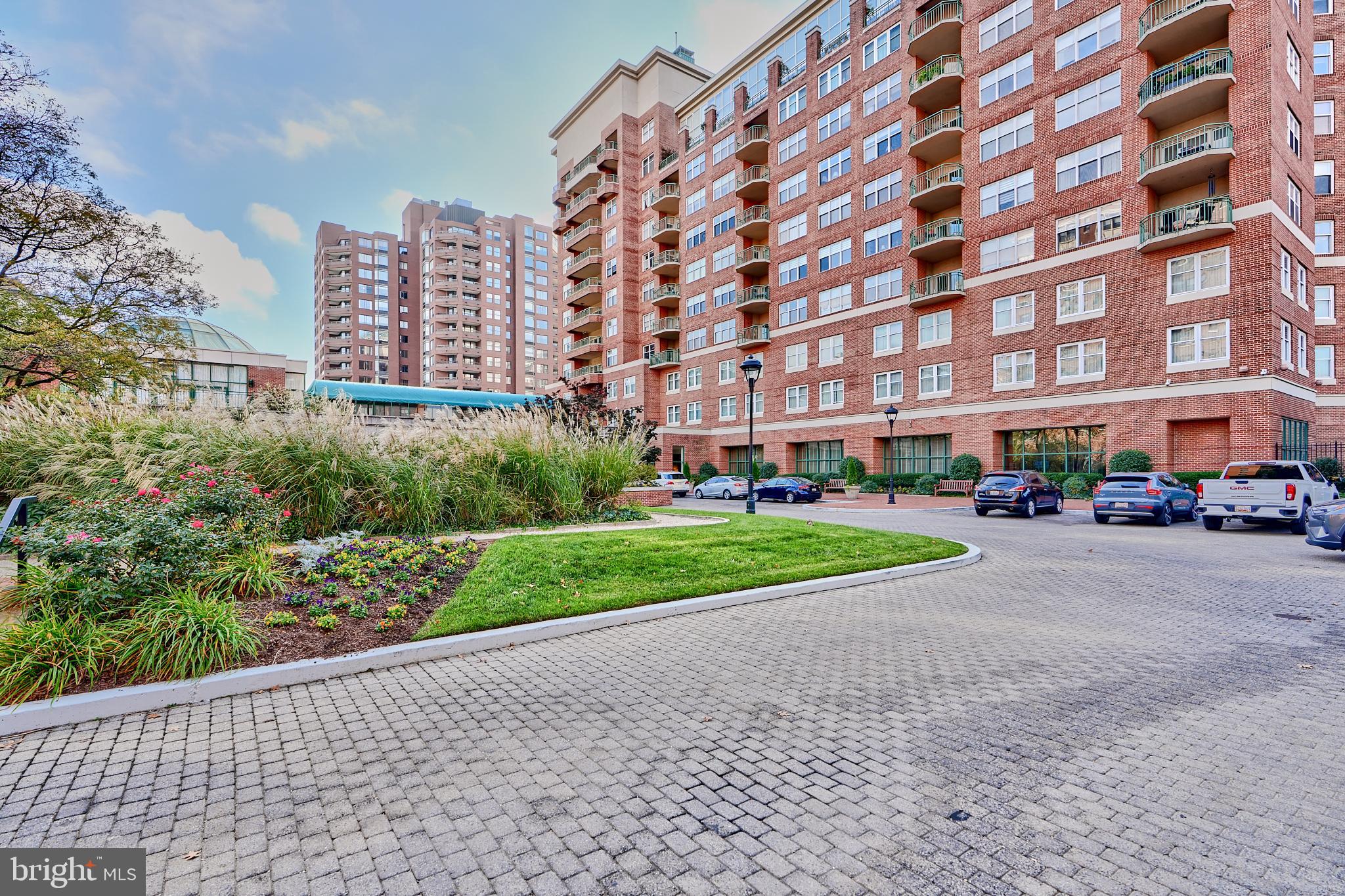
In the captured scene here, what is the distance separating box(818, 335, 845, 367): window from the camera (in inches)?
1606

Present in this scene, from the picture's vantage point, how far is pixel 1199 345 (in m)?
25.6

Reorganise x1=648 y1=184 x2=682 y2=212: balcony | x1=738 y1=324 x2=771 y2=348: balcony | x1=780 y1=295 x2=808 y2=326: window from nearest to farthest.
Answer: x1=780 y1=295 x2=808 y2=326: window < x1=738 y1=324 x2=771 y2=348: balcony < x1=648 y1=184 x2=682 y2=212: balcony

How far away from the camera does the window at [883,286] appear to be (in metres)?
37.3

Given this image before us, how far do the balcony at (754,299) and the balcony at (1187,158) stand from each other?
23.7 m

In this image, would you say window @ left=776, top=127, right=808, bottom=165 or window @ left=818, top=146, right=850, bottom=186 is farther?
window @ left=776, top=127, right=808, bottom=165

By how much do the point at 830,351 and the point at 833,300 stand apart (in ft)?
11.0

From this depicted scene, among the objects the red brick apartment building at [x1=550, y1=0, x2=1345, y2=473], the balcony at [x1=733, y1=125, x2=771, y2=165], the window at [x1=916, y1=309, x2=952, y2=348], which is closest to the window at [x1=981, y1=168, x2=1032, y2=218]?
the red brick apartment building at [x1=550, y1=0, x2=1345, y2=473]

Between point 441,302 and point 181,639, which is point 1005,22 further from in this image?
point 441,302

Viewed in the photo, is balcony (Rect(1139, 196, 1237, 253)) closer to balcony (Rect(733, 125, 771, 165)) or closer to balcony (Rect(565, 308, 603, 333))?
balcony (Rect(733, 125, 771, 165))

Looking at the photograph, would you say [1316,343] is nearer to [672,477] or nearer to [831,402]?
[831,402]

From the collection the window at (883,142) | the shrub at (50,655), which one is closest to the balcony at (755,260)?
the window at (883,142)

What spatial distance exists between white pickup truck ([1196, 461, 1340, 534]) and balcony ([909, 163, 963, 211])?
22337mm

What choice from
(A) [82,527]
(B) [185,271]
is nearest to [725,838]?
(A) [82,527]

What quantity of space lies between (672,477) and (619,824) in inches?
1489
